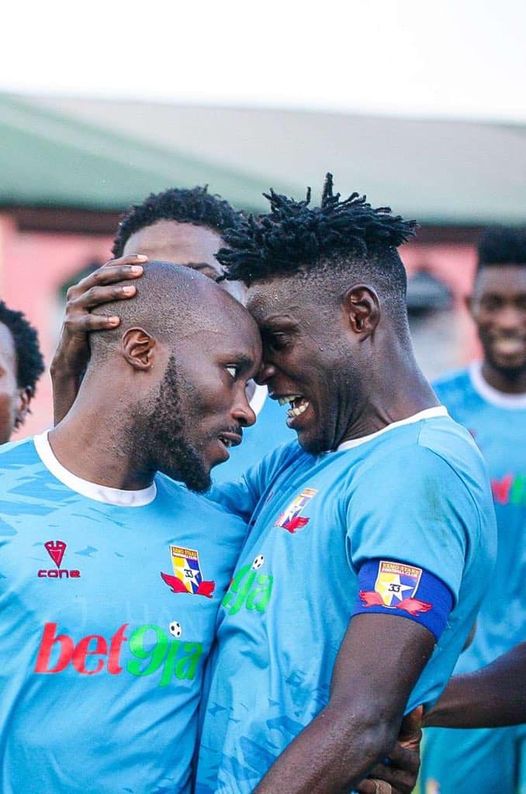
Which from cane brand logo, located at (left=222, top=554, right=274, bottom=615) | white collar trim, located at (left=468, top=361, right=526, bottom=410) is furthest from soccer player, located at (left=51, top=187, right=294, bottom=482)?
white collar trim, located at (left=468, top=361, right=526, bottom=410)

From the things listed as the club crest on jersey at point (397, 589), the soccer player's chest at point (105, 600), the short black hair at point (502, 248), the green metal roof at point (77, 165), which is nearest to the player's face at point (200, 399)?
the soccer player's chest at point (105, 600)

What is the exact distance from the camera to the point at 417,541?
3.19 metres

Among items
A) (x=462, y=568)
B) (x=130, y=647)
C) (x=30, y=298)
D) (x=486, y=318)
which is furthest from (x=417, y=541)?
(x=30, y=298)

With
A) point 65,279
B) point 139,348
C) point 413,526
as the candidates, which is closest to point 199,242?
point 139,348

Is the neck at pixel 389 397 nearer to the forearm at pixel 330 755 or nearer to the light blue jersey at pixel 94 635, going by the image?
the light blue jersey at pixel 94 635

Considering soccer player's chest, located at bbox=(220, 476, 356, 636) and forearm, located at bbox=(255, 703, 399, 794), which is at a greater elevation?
soccer player's chest, located at bbox=(220, 476, 356, 636)

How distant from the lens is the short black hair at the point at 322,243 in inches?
142

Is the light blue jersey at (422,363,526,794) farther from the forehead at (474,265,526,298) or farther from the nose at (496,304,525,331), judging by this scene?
the forehead at (474,265,526,298)

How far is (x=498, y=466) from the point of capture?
655 centimetres

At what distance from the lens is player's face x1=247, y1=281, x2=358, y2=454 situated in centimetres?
358

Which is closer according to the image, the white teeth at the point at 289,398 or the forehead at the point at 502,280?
the white teeth at the point at 289,398

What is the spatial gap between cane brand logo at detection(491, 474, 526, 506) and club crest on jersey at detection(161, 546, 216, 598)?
3024 millimetres

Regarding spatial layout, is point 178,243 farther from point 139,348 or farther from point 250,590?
point 250,590

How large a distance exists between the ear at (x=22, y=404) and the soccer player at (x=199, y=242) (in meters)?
0.64
